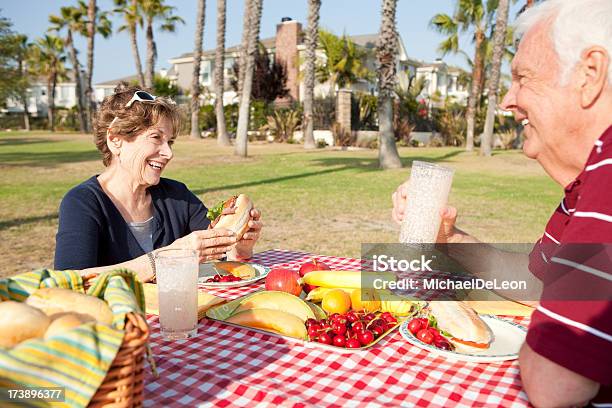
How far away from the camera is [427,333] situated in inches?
67.1

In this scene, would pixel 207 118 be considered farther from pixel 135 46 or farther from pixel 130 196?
pixel 130 196

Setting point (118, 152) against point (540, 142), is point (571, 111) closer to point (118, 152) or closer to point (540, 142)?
point (540, 142)

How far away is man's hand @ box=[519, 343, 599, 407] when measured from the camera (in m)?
1.17

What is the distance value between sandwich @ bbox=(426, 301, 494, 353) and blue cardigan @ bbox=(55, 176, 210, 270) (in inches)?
63.4

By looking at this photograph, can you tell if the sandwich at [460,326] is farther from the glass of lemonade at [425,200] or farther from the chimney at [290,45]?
the chimney at [290,45]

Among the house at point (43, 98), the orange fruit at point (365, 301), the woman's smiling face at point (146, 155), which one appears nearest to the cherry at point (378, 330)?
the orange fruit at point (365, 301)

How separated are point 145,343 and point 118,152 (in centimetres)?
213

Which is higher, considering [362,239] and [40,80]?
[40,80]

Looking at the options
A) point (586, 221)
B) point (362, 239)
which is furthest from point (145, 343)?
point (362, 239)

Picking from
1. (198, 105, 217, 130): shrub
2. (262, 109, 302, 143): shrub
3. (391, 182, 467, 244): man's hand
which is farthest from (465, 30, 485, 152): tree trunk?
(391, 182, 467, 244): man's hand

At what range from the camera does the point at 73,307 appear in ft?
3.69

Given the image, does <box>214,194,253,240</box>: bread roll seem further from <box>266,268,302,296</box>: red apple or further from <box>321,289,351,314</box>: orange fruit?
<box>321,289,351,314</box>: orange fruit

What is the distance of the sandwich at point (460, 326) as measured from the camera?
167cm

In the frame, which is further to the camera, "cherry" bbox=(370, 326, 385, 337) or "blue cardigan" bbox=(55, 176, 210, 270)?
"blue cardigan" bbox=(55, 176, 210, 270)
